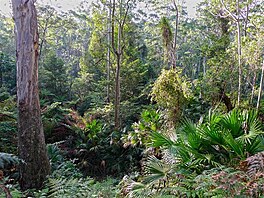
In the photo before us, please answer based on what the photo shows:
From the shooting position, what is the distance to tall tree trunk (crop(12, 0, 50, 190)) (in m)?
4.53

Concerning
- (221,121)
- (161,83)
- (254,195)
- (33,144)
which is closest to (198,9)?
(161,83)

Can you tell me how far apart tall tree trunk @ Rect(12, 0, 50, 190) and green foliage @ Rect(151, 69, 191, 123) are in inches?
147

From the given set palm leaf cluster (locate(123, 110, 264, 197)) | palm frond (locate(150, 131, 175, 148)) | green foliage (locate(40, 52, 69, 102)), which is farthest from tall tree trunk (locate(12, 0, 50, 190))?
green foliage (locate(40, 52, 69, 102))

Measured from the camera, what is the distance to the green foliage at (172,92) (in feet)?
24.2

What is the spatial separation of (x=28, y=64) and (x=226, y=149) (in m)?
3.60

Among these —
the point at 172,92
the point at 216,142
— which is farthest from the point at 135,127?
the point at 216,142

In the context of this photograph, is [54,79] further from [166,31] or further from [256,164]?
[256,164]

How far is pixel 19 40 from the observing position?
454 centimetres

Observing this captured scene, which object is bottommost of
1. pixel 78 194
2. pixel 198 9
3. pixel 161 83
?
pixel 78 194

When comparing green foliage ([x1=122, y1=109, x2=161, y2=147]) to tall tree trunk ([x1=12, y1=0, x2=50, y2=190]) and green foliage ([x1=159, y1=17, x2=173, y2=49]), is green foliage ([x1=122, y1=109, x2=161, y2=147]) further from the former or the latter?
tall tree trunk ([x1=12, y1=0, x2=50, y2=190])

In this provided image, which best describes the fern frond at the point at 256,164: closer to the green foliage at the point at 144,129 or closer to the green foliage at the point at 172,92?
the green foliage at the point at 172,92

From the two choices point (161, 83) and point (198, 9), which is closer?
point (161, 83)

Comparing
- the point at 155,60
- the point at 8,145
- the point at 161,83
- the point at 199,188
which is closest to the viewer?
the point at 199,188

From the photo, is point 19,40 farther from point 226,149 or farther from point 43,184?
point 226,149
